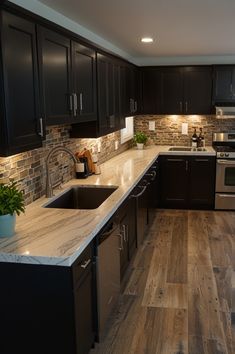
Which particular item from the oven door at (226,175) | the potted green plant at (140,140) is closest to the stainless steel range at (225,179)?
the oven door at (226,175)

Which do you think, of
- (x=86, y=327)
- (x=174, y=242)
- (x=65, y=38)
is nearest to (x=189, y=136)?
(x=174, y=242)

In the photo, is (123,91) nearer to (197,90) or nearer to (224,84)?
(197,90)

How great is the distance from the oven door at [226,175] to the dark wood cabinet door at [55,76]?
11.1 ft

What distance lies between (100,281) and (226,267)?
6.09 feet

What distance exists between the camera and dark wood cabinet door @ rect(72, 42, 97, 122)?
3.03 m

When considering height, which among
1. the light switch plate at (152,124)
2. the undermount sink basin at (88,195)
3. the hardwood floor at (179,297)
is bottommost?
the hardwood floor at (179,297)

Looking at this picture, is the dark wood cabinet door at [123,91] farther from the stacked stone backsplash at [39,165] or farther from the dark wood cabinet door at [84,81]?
the dark wood cabinet door at [84,81]

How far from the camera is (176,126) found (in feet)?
21.4

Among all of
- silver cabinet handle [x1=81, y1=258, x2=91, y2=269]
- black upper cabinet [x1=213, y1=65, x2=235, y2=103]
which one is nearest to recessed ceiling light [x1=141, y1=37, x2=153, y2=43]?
black upper cabinet [x1=213, y1=65, x2=235, y2=103]

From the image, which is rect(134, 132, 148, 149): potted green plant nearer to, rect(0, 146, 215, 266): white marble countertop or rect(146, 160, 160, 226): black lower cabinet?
rect(146, 160, 160, 226): black lower cabinet

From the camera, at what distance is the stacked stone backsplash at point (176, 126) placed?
6383mm

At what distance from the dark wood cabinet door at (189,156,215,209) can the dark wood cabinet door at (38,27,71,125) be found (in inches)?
129

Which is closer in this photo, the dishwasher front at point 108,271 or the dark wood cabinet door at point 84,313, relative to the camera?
the dark wood cabinet door at point 84,313

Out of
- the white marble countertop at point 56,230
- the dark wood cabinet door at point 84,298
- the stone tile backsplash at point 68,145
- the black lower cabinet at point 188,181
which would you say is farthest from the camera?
the black lower cabinet at point 188,181
